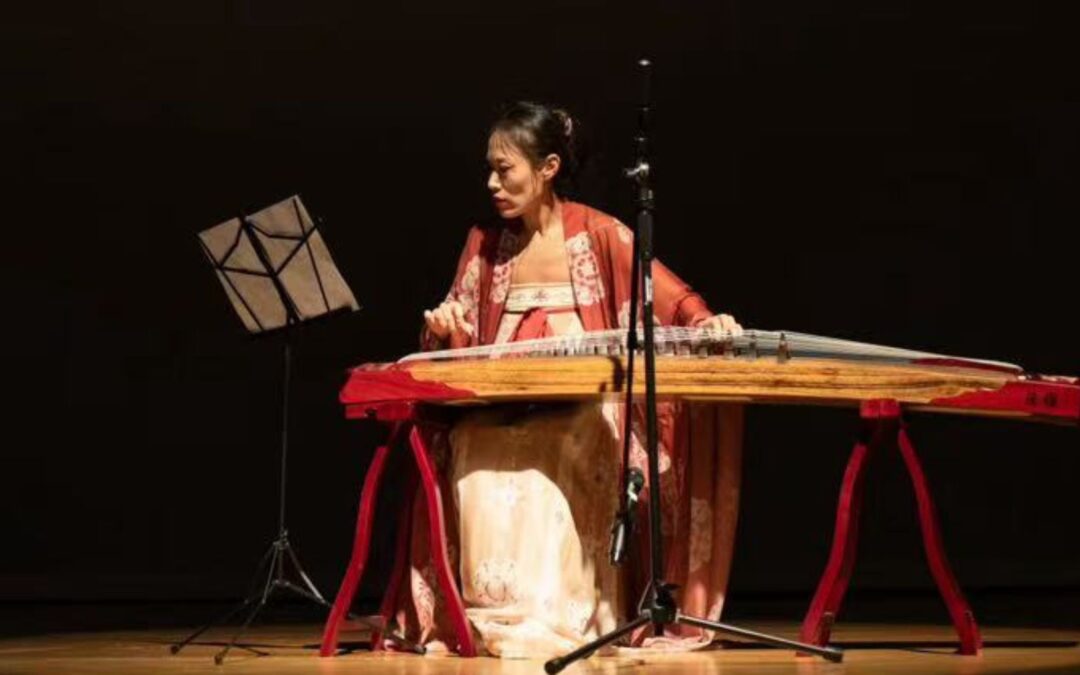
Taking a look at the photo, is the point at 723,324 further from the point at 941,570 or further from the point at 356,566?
the point at 356,566

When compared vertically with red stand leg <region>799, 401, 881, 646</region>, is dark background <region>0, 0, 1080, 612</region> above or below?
above

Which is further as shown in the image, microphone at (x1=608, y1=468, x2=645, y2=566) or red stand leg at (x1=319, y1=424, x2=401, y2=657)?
red stand leg at (x1=319, y1=424, x2=401, y2=657)

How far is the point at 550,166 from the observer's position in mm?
4875

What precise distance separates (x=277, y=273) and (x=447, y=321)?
41 cm

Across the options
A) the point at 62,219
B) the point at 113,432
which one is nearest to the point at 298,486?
the point at 113,432

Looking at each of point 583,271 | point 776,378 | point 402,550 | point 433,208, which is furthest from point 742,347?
point 433,208

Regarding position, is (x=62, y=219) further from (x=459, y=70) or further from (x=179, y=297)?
(x=459, y=70)

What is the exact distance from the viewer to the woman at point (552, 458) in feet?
14.9

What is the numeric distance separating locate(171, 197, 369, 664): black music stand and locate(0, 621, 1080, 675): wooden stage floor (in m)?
0.17

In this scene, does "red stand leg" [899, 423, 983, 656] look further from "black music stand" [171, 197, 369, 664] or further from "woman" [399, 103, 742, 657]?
"black music stand" [171, 197, 369, 664]

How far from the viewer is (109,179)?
6.60 meters

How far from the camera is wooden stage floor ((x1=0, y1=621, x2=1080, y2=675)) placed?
412 cm

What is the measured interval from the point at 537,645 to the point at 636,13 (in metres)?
2.73

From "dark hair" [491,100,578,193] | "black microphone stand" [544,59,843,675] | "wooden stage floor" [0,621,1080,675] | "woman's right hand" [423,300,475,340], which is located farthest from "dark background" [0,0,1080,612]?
"black microphone stand" [544,59,843,675]
